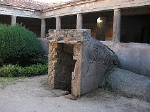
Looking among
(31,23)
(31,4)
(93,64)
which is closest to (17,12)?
(31,4)

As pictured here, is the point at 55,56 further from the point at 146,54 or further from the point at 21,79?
the point at 146,54

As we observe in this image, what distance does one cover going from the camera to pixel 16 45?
14000mm

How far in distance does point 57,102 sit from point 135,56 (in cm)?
438

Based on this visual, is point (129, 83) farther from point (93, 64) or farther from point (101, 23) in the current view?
point (101, 23)

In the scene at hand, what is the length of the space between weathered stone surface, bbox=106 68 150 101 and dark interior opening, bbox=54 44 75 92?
1805 mm

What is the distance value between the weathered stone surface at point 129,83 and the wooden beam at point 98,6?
3.14 m

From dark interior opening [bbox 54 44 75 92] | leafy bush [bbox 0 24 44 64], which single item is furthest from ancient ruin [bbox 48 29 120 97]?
leafy bush [bbox 0 24 44 64]

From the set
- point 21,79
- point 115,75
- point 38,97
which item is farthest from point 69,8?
point 38,97

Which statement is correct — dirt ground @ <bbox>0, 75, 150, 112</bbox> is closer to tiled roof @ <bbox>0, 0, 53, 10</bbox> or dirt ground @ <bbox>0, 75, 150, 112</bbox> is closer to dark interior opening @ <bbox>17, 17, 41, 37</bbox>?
tiled roof @ <bbox>0, 0, 53, 10</bbox>

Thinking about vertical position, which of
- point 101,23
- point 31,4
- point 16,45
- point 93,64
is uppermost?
point 31,4

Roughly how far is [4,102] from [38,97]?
122 centimetres

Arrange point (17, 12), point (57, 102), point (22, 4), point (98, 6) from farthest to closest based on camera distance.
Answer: point (22, 4) < point (17, 12) < point (98, 6) < point (57, 102)

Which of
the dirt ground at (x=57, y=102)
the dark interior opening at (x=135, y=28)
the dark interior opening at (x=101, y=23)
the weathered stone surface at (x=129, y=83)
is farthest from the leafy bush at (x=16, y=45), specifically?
the dark interior opening at (x=135, y=28)

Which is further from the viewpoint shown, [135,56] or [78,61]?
[135,56]
